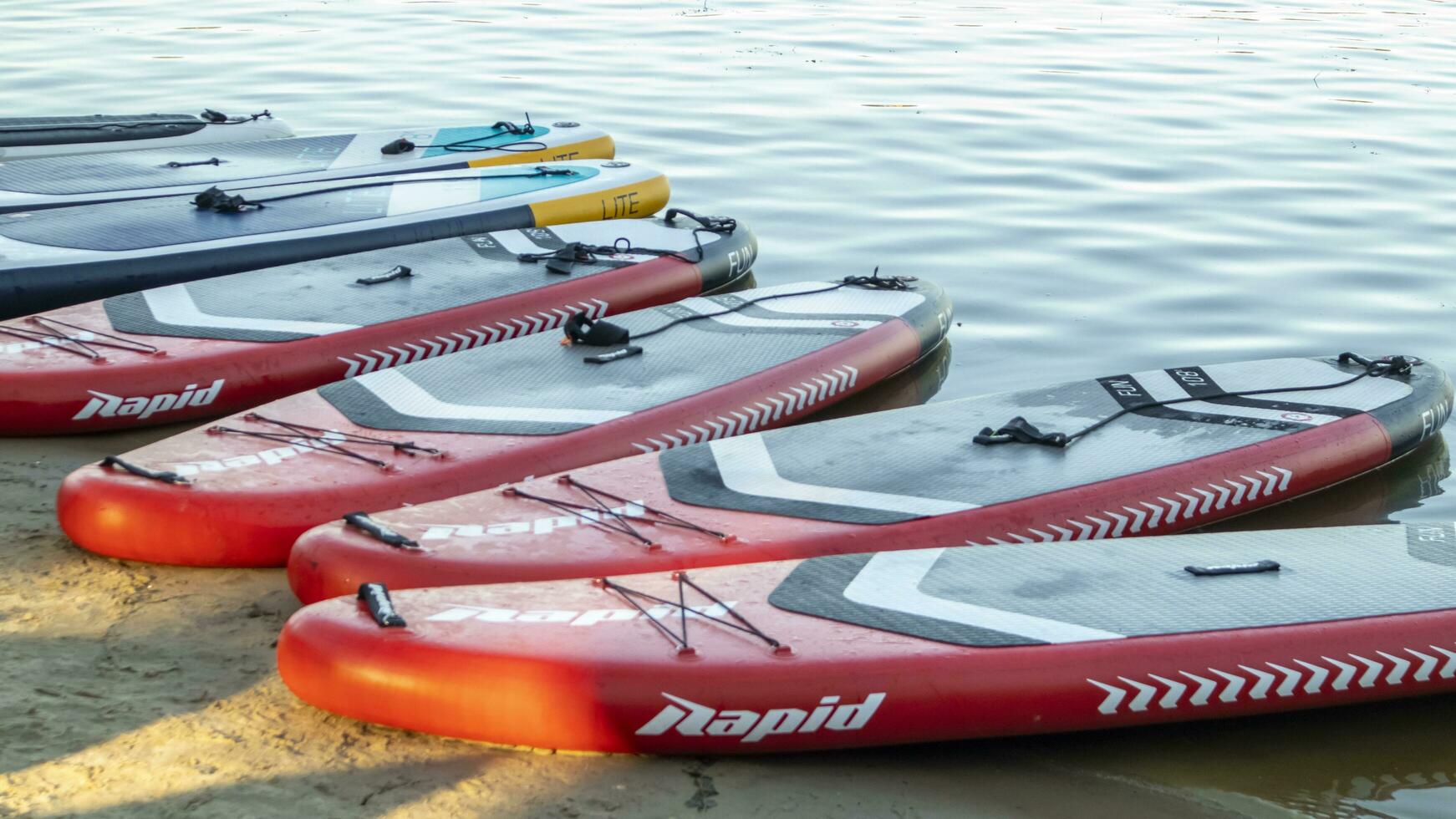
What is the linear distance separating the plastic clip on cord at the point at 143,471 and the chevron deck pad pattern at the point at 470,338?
1.23 m

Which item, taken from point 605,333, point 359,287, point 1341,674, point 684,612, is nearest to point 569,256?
point 359,287

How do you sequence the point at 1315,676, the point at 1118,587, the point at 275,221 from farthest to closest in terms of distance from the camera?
the point at 275,221
the point at 1118,587
the point at 1315,676

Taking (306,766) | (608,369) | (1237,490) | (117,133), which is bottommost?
(306,766)

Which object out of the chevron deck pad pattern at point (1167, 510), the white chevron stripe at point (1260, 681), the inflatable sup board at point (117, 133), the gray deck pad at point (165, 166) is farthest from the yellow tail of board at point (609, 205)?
the white chevron stripe at point (1260, 681)

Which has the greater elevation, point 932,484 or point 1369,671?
point 932,484

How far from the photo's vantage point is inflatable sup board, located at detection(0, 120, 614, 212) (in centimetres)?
724

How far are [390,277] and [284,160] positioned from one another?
6.90 ft

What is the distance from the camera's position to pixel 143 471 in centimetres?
435

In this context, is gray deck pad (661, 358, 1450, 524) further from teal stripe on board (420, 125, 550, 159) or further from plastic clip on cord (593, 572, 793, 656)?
teal stripe on board (420, 125, 550, 159)

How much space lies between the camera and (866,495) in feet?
14.3

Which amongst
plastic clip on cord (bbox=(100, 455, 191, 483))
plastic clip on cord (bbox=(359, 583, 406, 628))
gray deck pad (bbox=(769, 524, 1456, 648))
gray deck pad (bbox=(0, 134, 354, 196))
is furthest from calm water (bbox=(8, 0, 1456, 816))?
plastic clip on cord (bbox=(100, 455, 191, 483))

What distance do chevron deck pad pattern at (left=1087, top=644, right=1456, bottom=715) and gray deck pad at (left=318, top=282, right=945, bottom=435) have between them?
1994mm

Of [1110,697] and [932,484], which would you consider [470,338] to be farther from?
[1110,697]

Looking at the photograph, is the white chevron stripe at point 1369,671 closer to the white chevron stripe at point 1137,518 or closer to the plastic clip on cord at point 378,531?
the white chevron stripe at point 1137,518
